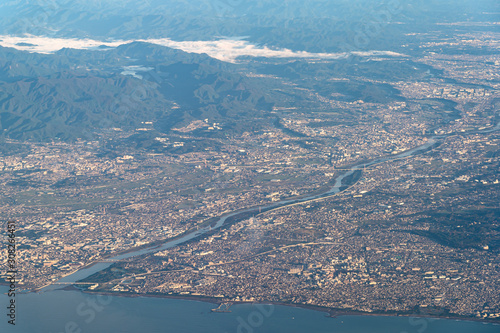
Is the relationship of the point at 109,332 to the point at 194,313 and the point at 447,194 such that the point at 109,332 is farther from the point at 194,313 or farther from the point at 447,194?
the point at 447,194

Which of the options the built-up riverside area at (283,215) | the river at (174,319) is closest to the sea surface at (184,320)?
the river at (174,319)

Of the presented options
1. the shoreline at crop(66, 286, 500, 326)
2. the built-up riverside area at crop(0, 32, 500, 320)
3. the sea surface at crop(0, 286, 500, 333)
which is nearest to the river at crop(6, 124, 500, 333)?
the sea surface at crop(0, 286, 500, 333)

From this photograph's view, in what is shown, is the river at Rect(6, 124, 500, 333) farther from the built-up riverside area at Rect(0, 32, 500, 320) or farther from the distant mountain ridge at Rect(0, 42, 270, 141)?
the distant mountain ridge at Rect(0, 42, 270, 141)

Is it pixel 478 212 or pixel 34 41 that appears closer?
pixel 478 212

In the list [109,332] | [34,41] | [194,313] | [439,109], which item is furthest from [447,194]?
[34,41]

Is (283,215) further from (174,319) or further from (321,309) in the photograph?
(174,319)

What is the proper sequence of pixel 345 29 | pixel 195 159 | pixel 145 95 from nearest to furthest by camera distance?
pixel 195 159 → pixel 145 95 → pixel 345 29

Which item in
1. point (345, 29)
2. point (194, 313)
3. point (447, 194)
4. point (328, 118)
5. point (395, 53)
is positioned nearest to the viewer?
point (194, 313)
